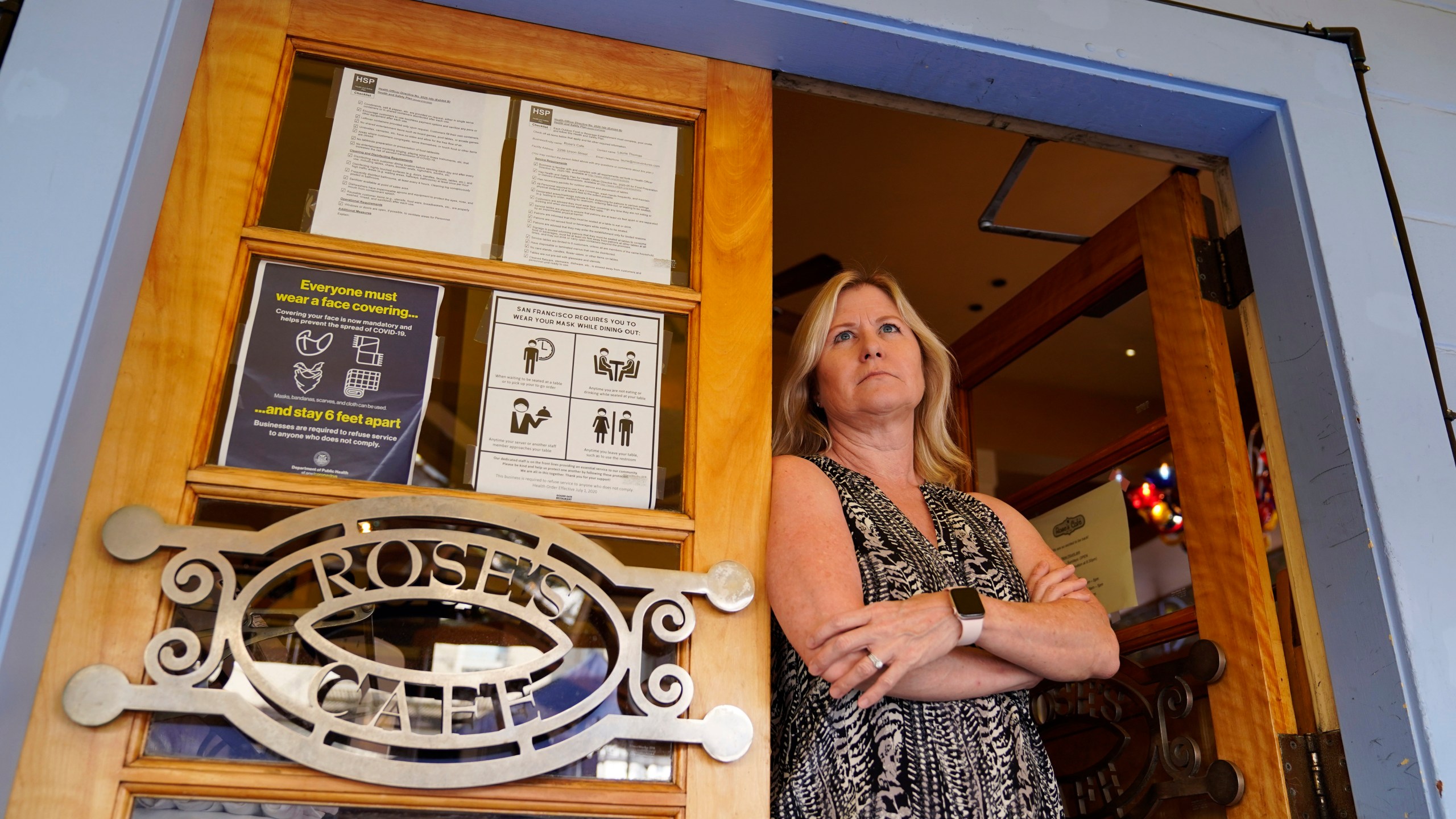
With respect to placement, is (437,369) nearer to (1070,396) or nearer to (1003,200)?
(1003,200)

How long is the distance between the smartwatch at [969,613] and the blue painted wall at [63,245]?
1103mm

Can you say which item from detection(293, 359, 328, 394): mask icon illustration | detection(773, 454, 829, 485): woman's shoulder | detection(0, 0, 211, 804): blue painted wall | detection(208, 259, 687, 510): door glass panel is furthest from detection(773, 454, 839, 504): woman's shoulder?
detection(0, 0, 211, 804): blue painted wall

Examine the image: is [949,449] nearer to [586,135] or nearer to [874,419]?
[874,419]

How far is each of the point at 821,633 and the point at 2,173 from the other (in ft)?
3.84

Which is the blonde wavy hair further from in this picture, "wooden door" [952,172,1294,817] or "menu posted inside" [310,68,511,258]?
"menu posted inside" [310,68,511,258]

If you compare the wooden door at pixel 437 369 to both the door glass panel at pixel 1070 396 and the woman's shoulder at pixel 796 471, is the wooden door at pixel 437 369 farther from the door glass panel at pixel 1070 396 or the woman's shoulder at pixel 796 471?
the door glass panel at pixel 1070 396

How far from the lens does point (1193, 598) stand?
1937 millimetres

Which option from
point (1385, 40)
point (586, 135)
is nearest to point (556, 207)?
point (586, 135)

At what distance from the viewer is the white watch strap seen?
4.66 feet

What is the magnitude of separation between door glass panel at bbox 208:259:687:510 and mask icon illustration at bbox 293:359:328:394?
1 centimetres

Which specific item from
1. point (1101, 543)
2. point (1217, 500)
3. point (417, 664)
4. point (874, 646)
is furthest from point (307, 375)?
point (1101, 543)

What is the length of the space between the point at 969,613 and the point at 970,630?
0.02 meters

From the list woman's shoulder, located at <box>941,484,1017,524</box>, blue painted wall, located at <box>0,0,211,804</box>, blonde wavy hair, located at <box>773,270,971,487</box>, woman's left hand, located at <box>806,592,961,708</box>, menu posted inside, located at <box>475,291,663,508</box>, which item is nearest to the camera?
blue painted wall, located at <box>0,0,211,804</box>

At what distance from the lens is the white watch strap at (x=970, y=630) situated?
55.9 inches
